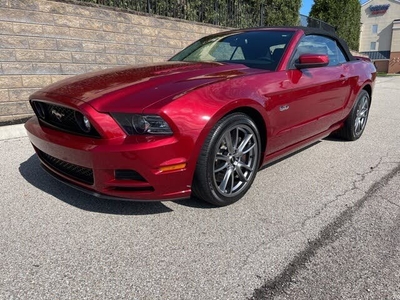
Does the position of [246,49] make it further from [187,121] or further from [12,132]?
[12,132]

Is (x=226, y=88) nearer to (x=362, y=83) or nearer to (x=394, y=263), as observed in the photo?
(x=394, y=263)

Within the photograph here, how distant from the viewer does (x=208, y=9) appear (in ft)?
28.8

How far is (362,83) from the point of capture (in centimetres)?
456

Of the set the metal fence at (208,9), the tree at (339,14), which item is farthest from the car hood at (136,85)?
the tree at (339,14)

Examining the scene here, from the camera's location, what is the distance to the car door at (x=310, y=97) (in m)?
3.07

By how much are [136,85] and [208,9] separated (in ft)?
23.3

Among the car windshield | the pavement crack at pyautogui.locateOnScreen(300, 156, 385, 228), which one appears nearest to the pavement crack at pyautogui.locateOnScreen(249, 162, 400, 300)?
the pavement crack at pyautogui.locateOnScreen(300, 156, 385, 228)

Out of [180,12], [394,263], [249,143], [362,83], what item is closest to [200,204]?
[249,143]

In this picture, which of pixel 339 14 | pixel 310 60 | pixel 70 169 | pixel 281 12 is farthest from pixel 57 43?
pixel 339 14

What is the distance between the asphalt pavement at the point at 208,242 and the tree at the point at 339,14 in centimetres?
1650

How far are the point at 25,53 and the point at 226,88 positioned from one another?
13.9ft

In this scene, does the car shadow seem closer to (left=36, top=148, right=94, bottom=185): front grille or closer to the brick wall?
(left=36, top=148, right=94, bottom=185): front grille

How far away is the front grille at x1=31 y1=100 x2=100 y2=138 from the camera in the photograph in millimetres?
2363

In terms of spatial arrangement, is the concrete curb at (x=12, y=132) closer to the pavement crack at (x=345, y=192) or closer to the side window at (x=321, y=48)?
the side window at (x=321, y=48)
